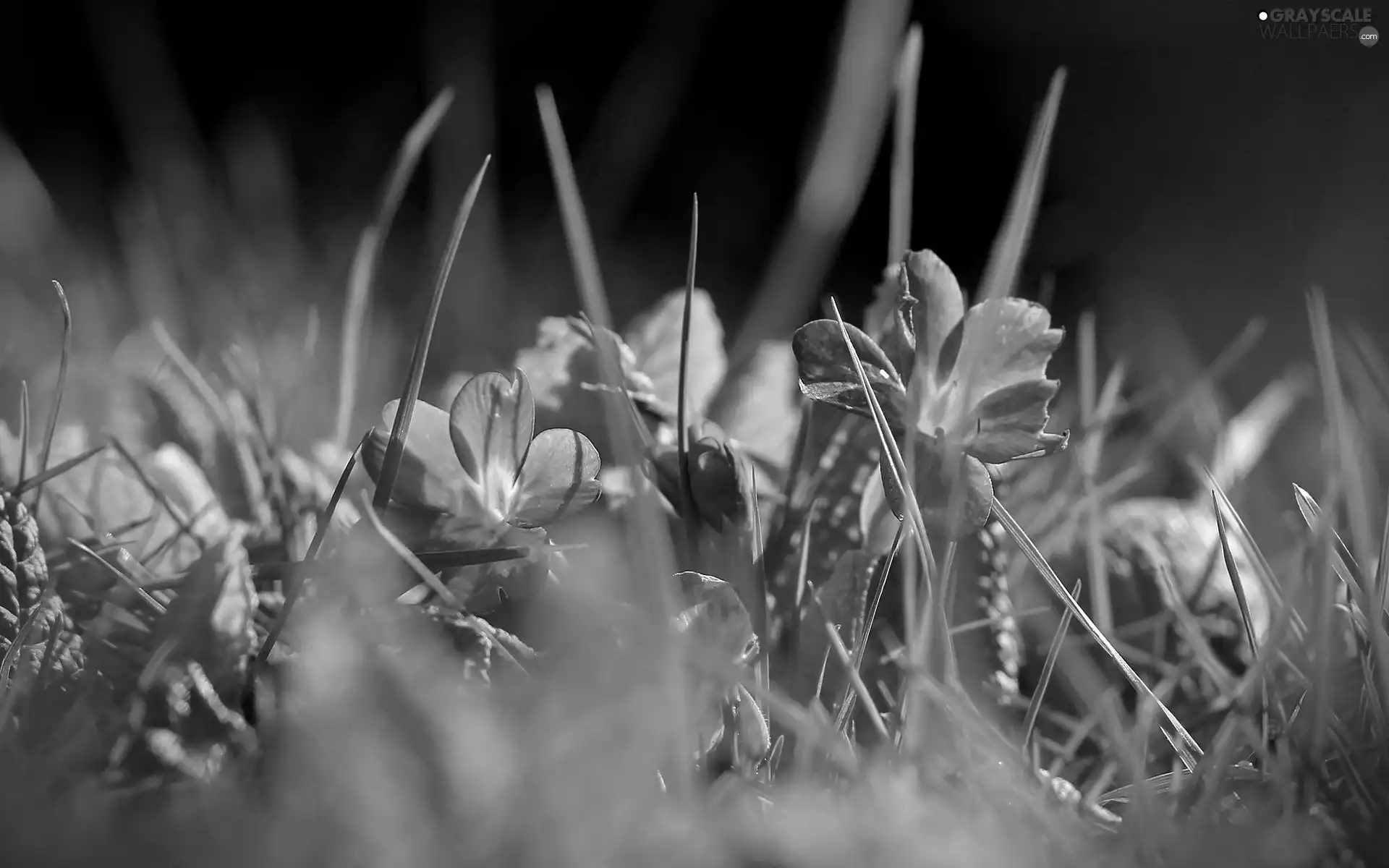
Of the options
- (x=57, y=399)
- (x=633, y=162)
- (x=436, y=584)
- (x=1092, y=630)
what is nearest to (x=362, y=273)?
(x=57, y=399)

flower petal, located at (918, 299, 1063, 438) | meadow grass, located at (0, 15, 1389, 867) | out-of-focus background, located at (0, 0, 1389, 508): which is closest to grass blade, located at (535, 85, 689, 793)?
meadow grass, located at (0, 15, 1389, 867)

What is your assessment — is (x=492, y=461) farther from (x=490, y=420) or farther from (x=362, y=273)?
(x=362, y=273)

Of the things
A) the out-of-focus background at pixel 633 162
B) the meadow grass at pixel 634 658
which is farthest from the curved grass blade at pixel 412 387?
the out-of-focus background at pixel 633 162

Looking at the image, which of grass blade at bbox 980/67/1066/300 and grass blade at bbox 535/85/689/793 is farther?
grass blade at bbox 980/67/1066/300

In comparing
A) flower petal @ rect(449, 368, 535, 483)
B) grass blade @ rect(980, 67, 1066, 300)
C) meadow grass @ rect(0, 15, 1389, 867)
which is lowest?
meadow grass @ rect(0, 15, 1389, 867)

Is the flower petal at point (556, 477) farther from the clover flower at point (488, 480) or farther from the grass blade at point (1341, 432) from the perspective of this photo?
the grass blade at point (1341, 432)

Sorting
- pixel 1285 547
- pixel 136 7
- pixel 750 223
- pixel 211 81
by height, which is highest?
pixel 136 7

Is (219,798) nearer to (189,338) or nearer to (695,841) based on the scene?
(695,841)

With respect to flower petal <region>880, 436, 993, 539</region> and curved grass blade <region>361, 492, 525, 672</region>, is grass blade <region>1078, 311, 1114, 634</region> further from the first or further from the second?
curved grass blade <region>361, 492, 525, 672</region>

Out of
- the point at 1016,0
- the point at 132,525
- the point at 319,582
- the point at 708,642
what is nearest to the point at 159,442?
the point at 132,525
